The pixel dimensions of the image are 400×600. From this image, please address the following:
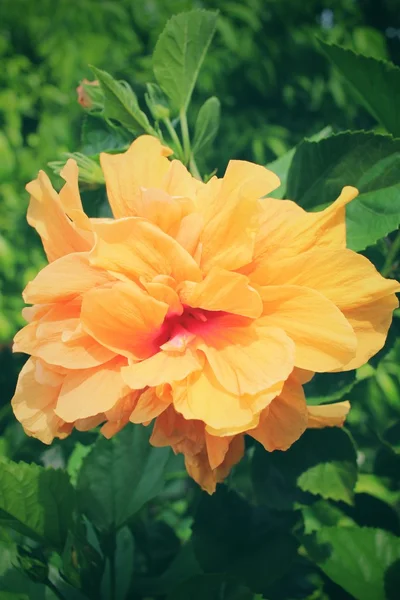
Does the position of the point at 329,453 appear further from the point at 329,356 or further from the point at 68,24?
the point at 68,24

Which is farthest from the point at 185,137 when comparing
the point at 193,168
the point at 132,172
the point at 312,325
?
the point at 312,325

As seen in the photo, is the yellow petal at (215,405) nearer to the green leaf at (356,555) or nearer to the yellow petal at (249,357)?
the yellow petal at (249,357)

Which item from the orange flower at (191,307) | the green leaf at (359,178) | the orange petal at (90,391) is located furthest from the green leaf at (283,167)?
the orange petal at (90,391)

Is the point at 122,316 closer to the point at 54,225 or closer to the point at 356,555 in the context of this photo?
the point at 54,225

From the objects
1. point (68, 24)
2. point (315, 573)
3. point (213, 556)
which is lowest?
point (315, 573)

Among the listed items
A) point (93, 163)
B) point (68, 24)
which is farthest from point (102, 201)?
point (68, 24)

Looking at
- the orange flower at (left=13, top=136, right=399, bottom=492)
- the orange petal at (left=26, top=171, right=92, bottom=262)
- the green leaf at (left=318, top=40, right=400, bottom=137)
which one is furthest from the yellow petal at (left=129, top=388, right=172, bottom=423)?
the green leaf at (left=318, top=40, right=400, bottom=137)

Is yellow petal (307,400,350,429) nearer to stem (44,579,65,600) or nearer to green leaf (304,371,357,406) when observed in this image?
green leaf (304,371,357,406)
